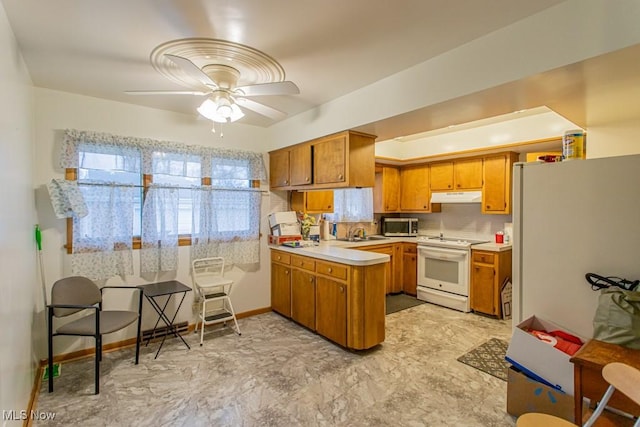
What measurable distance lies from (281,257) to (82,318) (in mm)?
2048

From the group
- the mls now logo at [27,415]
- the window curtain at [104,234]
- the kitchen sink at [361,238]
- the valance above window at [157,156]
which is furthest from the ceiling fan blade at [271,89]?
the kitchen sink at [361,238]

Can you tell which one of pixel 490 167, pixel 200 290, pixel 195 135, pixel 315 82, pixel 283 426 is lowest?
pixel 283 426

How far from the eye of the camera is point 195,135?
3.59m

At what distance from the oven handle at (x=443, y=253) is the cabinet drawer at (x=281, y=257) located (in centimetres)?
209

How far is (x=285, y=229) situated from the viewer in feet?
13.5

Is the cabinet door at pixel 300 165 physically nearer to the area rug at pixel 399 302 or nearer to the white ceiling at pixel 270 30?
the white ceiling at pixel 270 30

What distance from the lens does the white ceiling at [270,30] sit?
166cm

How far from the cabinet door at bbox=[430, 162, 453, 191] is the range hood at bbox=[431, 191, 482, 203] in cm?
10

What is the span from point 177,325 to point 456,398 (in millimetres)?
2823

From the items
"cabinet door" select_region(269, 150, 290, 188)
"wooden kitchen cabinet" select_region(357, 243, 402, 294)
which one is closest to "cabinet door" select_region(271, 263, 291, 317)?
"cabinet door" select_region(269, 150, 290, 188)

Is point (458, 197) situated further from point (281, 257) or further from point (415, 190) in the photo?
point (281, 257)

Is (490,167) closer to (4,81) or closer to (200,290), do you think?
(200,290)

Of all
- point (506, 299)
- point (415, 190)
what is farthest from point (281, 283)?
point (506, 299)

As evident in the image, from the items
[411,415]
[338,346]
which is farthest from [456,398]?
[338,346]
